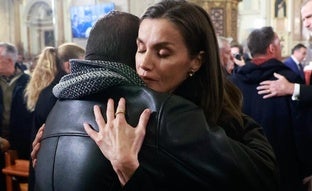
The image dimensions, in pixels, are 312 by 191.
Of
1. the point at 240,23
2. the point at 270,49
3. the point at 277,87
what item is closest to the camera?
the point at 277,87

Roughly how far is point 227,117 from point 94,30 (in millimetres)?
487

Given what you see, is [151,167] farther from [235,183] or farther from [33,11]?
[33,11]

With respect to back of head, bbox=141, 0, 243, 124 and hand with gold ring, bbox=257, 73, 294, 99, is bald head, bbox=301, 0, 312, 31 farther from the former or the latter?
back of head, bbox=141, 0, 243, 124

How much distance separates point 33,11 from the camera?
20.6m

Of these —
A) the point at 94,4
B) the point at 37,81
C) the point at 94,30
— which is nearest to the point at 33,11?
the point at 94,4

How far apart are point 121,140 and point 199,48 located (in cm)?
45

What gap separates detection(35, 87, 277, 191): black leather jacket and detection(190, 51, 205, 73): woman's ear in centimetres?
30

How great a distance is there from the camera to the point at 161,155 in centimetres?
95

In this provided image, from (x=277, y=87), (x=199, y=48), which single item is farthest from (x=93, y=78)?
(x=277, y=87)

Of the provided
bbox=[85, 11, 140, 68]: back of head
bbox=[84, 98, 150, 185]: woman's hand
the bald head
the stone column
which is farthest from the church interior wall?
bbox=[84, 98, 150, 185]: woman's hand

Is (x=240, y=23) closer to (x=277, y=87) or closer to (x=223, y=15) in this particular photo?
(x=223, y=15)

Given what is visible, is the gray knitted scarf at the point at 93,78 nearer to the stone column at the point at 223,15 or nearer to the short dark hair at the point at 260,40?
the short dark hair at the point at 260,40

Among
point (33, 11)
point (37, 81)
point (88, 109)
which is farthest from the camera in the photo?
point (33, 11)

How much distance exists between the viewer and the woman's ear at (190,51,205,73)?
129cm
